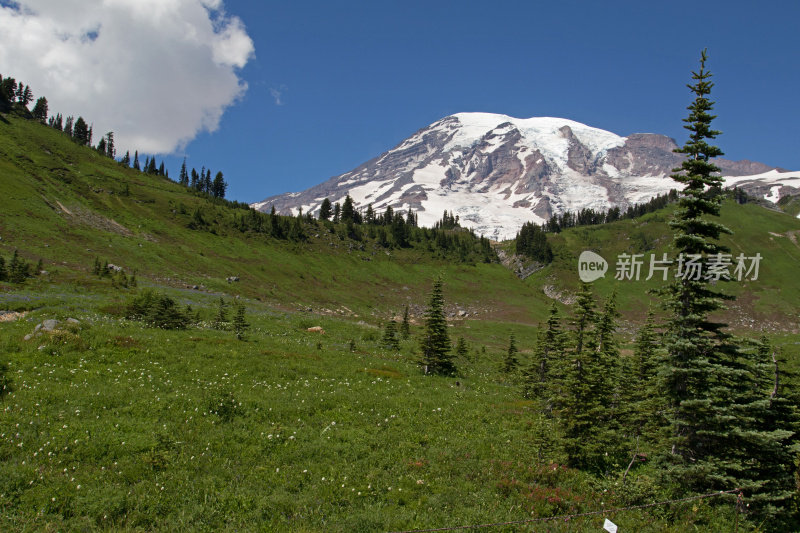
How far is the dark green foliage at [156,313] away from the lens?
28.1m

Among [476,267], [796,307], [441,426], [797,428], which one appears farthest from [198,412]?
[796,307]

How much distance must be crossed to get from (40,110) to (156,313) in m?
228

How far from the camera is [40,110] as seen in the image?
184 meters

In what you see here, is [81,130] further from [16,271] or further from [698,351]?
[698,351]

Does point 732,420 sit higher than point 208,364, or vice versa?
point 732,420

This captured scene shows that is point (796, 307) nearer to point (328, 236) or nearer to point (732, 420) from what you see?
point (328, 236)

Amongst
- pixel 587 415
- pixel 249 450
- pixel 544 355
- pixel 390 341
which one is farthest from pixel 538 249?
pixel 249 450

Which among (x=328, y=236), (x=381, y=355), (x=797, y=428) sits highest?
(x=328, y=236)

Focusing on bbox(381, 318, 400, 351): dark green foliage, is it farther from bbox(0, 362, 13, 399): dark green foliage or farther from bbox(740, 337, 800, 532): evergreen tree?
bbox(740, 337, 800, 532): evergreen tree

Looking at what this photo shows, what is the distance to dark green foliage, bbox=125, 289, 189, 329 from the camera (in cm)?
2812

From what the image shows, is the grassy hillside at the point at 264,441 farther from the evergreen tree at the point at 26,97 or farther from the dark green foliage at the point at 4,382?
the evergreen tree at the point at 26,97

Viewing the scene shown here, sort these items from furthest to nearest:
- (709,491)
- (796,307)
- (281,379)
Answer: (796,307)
(281,379)
(709,491)

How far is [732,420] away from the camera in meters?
13.0

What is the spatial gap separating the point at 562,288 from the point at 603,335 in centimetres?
14419
